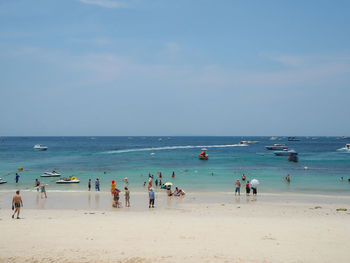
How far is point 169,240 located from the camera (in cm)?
1311

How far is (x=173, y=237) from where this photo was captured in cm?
1355

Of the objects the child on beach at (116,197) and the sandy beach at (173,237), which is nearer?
the sandy beach at (173,237)

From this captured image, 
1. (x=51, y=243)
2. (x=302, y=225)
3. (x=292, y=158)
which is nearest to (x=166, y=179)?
(x=302, y=225)

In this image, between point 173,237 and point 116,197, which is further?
point 116,197

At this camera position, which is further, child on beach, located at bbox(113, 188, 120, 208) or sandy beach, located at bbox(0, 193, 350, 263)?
child on beach, located at bbox(113, 188, 120, 208)

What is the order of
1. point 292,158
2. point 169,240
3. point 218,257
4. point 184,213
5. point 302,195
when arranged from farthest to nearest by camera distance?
point 292,158
point 302,195
point 184,213
point 169,240
point 218,257

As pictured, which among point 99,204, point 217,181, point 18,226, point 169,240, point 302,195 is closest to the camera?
point 169,240

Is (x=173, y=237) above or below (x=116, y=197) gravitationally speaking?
above

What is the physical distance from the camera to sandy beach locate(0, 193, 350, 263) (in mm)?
11164

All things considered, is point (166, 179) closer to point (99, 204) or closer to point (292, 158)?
point (99, 204)

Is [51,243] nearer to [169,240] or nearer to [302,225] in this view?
[169,240]

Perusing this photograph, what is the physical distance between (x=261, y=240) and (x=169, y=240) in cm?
367

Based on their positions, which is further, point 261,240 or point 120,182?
point 120,182

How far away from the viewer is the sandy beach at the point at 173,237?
440 inches
